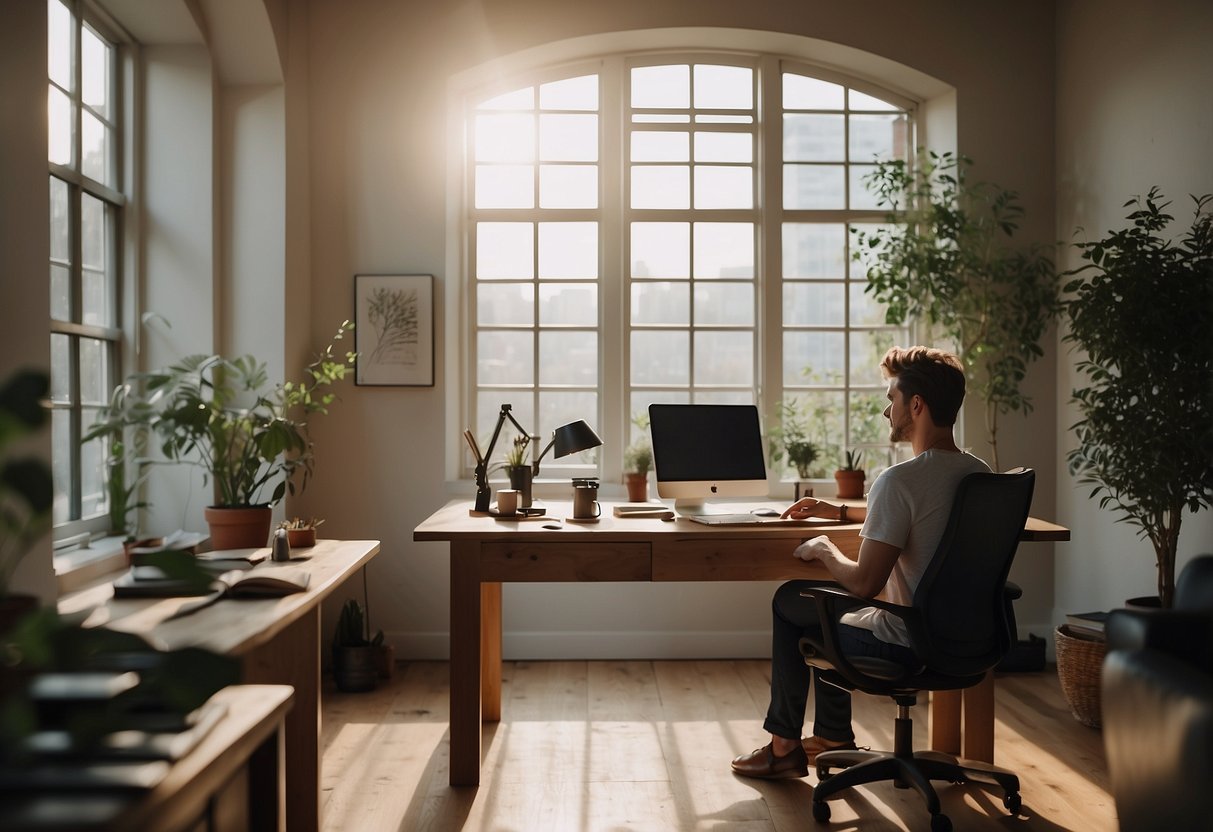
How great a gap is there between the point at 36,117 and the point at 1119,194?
161 inches

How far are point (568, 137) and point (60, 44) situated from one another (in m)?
2.38

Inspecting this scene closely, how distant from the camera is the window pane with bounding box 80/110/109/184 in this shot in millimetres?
3490

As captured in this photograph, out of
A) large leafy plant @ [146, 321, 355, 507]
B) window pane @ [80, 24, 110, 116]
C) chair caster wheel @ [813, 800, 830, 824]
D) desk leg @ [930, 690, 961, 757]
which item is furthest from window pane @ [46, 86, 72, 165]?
desk leg @ [930, 690, 961, 757]

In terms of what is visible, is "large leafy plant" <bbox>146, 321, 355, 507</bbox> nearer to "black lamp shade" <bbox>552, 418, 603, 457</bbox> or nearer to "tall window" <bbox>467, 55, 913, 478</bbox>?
"black lamp shade" <bbox>552, 418, 603, 457</bbox>

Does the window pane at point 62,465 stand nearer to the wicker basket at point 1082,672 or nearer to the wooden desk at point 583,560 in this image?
the wooden desk at point 583,560

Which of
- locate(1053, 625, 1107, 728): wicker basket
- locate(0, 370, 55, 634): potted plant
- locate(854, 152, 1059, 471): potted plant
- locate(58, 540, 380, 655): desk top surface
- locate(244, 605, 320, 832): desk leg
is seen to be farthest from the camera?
locate(854, 152, 1059, 471): potted plant

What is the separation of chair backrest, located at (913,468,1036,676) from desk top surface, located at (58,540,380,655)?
5.15 ft

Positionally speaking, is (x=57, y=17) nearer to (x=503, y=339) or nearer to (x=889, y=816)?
(x=503, y=339)

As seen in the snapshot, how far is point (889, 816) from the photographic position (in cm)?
290

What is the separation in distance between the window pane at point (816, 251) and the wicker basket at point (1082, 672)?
2.13 m

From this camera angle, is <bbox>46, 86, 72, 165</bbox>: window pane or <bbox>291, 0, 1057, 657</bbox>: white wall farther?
<bbox>291, 0, 1057, 657</bbox>: white wall

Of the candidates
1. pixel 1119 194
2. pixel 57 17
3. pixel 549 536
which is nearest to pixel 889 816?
pixel 549 536

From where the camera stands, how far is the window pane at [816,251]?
5043 millimetres

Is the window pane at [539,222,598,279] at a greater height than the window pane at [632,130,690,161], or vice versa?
the window pane at [632,130,690,161]
